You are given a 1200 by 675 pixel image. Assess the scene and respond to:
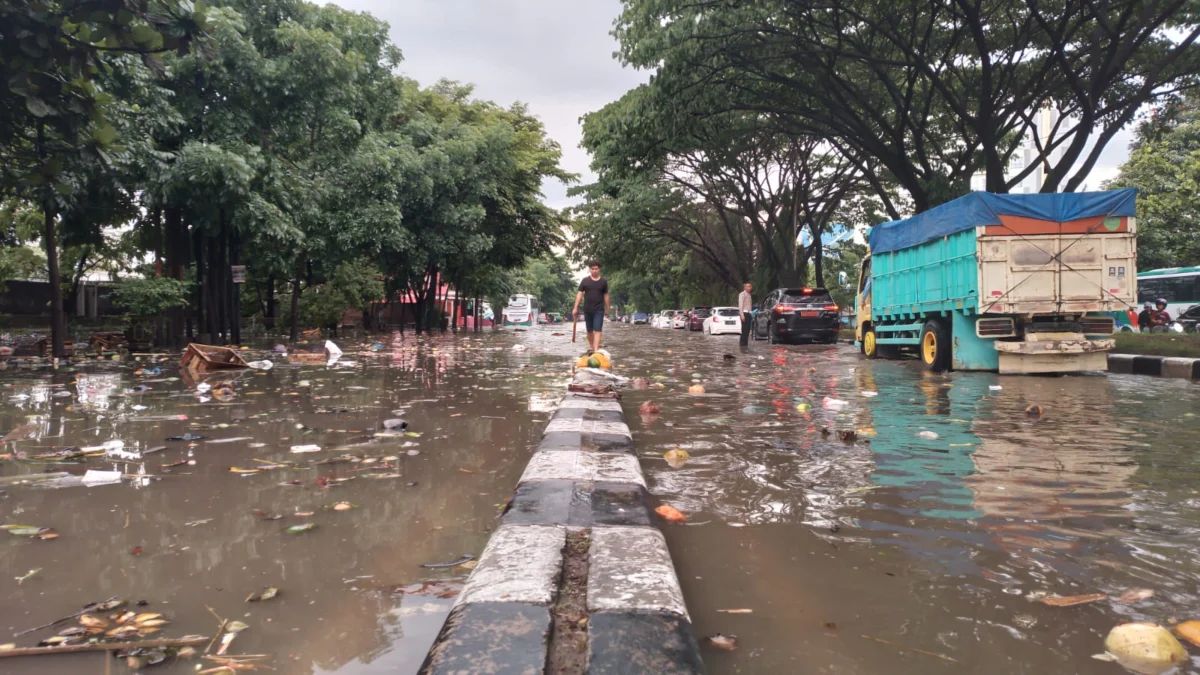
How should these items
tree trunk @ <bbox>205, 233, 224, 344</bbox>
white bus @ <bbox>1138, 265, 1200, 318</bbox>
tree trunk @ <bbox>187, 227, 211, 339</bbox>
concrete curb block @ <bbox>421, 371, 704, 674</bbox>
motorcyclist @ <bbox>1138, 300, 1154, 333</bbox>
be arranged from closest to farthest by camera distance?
1. concrete curb block @ <bbox>421, 371, 704, 674</bbox>
2. tree trunk @ <bbox>187, 227, 211, 339</bbox>
3. tree trunk @ <bbox>205, 233, 224, 344</bbox>
4. motorcyclist @ <bbox>1138, 300, 1154, 333</bbox>
5. white bus @ <bbox>1138, 265, 1200, 318</bbox>

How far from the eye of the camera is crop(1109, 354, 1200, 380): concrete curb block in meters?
11.2

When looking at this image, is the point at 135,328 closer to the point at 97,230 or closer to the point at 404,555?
the point at 97,230

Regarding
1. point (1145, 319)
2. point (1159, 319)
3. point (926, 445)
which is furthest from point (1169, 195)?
point (926, 445)

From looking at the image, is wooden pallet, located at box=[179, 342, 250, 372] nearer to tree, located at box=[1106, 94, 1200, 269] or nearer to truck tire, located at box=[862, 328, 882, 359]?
truck tire, located at box=[862, 328, 882, 359]

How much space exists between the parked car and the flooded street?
13786mm

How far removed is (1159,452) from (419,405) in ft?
21.5

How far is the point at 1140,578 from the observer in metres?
2.83

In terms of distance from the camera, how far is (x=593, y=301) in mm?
10984

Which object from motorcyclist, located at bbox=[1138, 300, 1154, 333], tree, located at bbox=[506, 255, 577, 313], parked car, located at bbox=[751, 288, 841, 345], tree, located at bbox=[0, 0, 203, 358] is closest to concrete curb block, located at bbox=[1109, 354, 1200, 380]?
parked car, located at bbox=[751, 288, 841, 345]

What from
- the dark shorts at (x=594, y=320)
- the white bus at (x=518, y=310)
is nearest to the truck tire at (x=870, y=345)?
the dark shorts at (x=594, y=320)

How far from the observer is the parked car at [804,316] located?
2127cm

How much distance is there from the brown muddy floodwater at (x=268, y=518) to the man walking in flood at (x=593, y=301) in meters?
3.26

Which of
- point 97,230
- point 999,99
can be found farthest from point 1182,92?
point 97,230

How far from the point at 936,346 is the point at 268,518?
37.2ft
